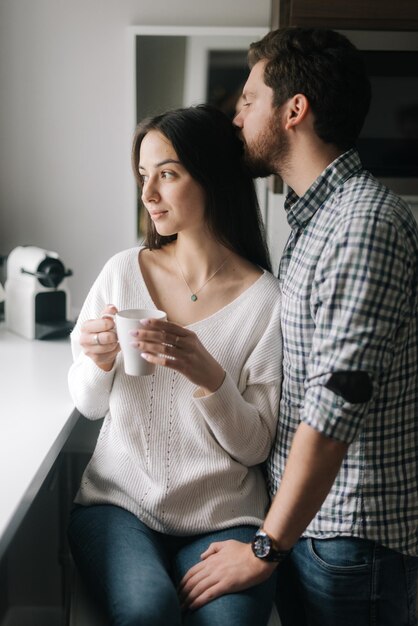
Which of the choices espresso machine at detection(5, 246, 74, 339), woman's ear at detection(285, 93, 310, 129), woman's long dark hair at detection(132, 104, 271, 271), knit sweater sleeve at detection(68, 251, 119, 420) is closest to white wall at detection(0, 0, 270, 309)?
espresso machine at detection(5, 246, 74, 339)

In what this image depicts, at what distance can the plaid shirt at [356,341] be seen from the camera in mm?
1077

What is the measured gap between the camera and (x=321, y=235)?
4.01 feet

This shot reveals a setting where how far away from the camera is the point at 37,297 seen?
2041 millimetres

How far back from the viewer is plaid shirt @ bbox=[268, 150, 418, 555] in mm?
1077

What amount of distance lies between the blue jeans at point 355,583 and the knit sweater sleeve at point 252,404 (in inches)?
7.5

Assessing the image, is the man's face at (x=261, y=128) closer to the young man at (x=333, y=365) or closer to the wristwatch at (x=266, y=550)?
the young man at (x=333, y=365)

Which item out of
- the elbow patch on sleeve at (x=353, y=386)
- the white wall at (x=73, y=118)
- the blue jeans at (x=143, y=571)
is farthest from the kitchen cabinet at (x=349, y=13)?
the blue jeans at (x=143, y=571)

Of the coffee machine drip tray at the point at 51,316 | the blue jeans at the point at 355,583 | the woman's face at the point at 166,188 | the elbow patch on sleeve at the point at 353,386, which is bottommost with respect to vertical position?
the blue jeans at the point at 355,583

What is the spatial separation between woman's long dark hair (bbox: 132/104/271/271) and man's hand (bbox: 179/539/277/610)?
1.99 ft

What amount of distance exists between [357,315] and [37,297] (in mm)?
1192

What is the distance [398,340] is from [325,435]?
0.19 meters

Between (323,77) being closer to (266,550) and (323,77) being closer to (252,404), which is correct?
(252,404)

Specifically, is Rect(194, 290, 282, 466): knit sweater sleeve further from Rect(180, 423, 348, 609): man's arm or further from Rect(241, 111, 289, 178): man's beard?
Rect(241, 111, 289, 178): man's beard

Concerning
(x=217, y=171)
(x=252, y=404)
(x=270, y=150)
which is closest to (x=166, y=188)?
(x=217, y=171)
